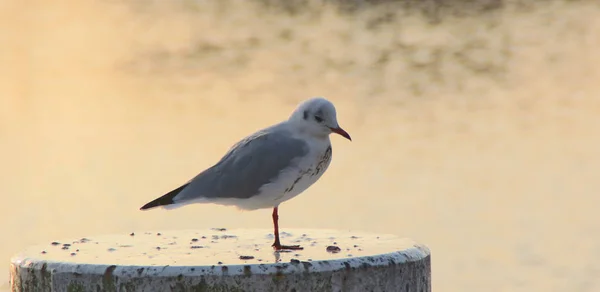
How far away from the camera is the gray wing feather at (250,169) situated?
504 centimetres

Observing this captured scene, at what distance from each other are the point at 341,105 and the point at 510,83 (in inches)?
115

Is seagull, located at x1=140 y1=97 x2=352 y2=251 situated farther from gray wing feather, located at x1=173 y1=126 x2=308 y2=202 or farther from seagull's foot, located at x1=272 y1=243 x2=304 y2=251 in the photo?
seagull's foot, located at x1=272 y1=243 x2=304 y2=251

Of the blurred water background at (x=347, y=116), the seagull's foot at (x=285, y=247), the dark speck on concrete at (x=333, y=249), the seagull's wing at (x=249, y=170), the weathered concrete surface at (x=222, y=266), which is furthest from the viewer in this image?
the blurred water background at (x=347, y=116)

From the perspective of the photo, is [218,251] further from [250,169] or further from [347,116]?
[347,116]

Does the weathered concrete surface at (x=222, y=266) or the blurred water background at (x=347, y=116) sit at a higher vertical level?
the blurred water background at (x=347, y=116)

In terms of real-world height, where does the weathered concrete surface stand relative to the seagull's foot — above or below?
below

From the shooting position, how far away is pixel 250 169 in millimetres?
5074

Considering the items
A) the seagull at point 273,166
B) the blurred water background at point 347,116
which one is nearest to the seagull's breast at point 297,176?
the seagull at point 273,166

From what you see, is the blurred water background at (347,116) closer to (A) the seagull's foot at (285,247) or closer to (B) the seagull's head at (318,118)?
(B) the seagull's head at (318,118)

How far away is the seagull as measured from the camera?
Result: 504 cm

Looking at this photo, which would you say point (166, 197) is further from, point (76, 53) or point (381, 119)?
point (76, 53)

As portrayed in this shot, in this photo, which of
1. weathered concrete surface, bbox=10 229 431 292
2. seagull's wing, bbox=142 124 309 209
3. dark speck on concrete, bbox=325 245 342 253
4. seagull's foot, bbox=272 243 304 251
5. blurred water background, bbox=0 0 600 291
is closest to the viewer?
weathered concrete surface, bbox=10 229 431 292

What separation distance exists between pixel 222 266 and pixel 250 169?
45.9 inches

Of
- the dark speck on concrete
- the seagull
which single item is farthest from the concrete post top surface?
the seagull
